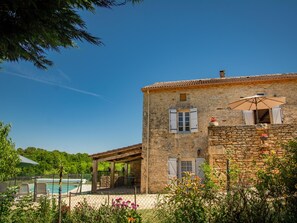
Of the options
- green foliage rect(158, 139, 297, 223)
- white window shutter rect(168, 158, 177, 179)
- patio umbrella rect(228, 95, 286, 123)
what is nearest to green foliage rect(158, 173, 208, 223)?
green foliage rect(158, 139, 297, 223)

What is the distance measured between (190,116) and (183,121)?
1.69 ft

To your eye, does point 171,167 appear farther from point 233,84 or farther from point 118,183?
point 118,183

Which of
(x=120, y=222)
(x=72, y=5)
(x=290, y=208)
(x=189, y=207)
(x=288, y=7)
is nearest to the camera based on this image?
(x=72, y=5)

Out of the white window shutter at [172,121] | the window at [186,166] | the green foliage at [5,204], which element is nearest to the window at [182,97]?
the white window shutter at [172,121]

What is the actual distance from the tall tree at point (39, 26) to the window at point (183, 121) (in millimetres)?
10405

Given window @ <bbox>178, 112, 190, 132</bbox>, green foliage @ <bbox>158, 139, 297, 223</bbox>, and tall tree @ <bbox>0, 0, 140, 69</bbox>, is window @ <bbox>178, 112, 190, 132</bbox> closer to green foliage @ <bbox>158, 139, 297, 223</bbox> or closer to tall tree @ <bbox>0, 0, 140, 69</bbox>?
green foliage @ <bbox>158, 139, 297, 223</bbox>

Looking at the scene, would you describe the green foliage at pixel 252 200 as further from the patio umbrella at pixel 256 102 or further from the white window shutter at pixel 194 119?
the white window shutter at pixel 194 119

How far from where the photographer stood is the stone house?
11656 millimetres

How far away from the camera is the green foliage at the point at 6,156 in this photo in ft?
29.0

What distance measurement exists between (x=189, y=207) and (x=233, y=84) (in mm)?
9930

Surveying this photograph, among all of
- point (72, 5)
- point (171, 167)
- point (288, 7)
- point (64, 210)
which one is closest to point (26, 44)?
point (72, 5)

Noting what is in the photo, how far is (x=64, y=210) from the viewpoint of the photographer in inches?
203

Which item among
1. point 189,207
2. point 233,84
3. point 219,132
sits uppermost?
point 233,84

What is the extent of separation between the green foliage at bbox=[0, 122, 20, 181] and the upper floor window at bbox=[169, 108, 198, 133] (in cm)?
761
